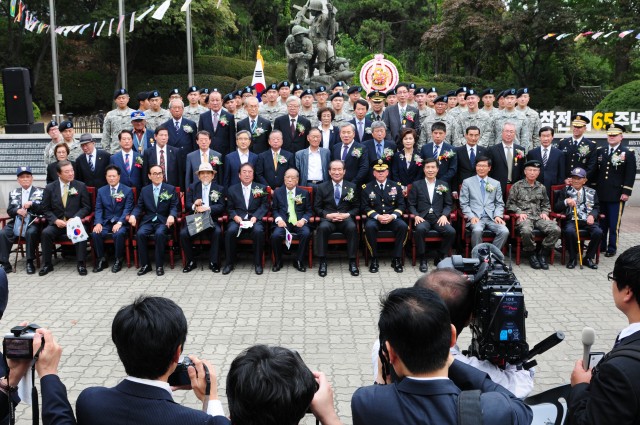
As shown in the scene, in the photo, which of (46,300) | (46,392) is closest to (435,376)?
(46,392)

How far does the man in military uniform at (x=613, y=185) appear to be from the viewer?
30.0 feet

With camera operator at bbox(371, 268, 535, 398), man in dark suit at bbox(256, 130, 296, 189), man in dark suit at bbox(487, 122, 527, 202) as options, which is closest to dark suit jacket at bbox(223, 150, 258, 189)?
man in dark suit at bbox(256, 130, 296, 189)

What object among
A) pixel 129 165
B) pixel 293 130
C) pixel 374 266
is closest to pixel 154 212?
pixel 129 165

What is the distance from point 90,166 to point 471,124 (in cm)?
598

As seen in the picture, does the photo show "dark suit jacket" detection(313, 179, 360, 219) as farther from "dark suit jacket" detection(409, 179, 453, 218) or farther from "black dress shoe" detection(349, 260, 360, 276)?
"dark suit jacket" detection(409, 179, 453, 218)

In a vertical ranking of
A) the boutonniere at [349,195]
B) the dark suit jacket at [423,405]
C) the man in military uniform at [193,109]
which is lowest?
the boutonniere at [349,195]

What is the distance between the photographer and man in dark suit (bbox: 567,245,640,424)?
212 cm

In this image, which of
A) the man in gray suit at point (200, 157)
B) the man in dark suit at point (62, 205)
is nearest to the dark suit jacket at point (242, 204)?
the man in gray suit at point (200, 157)

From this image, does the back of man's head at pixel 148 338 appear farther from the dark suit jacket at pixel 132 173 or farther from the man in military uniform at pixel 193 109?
the man in military uniform at pixel 193 109

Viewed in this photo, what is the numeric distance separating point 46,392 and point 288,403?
947 millimetres

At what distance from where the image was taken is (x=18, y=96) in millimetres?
14586

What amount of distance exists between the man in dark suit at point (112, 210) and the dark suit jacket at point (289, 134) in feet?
7.95

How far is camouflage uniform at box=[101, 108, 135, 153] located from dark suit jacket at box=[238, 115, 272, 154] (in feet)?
6.49

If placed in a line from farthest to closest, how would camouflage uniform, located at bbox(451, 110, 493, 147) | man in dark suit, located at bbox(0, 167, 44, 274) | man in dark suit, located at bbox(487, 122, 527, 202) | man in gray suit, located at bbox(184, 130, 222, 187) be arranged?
camouflage uniform, located at bbox(451, 110, 493, 147) → man in dark suit, located at bbox(487, 122, 527, 202) → man in gray suit, located at bbox(184, 130, 222, 187) → man in dark suit, located at bbox(0, 167, 44, 274)
